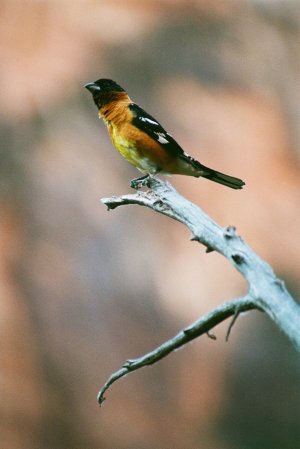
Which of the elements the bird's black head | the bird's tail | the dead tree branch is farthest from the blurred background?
the dead tree branch

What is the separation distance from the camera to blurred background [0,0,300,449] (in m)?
5.55

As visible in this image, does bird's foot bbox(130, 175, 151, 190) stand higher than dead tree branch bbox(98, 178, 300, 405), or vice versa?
bird's foot bbox(130, 175, 151, 190)

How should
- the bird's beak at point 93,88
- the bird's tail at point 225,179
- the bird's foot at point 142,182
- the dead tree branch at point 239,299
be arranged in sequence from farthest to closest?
the bird's beak at point 93,88 < the bird's tail at point 225,179 < the bird's foot at point 142,182 < the dead tree branch at point 239,299

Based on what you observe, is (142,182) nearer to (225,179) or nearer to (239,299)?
(225,179)

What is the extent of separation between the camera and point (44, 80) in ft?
20.2

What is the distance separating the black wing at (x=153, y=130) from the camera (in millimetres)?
3186

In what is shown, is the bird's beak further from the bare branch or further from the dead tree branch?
the bare branch

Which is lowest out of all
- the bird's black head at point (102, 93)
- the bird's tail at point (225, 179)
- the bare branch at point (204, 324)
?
the bare branch at point (204, 324)

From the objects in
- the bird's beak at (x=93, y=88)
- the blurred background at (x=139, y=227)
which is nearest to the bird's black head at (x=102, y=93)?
the bird's beak at (x=93, y=88)

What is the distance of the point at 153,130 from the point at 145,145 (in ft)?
0.41

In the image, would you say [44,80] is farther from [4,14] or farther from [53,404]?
[53,404]

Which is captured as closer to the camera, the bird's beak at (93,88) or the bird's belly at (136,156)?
the bird's belly at (136,156)

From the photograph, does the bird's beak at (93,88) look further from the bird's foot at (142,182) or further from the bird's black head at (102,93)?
the bird's foot at (142,182)

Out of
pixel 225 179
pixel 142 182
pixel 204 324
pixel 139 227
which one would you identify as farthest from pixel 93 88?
pixel 139 227
